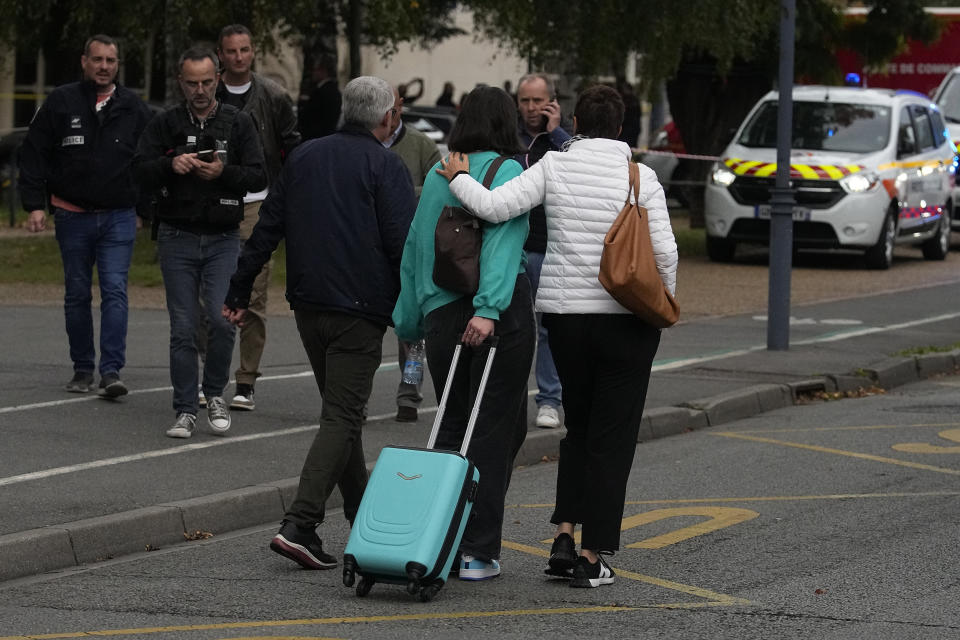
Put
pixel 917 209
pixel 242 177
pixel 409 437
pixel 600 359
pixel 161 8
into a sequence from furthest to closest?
pixel 917 209
pixel 161 8
pixel 409 437
pixel 242 177
pixel 600 359

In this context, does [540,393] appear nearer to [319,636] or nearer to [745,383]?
[745,383]

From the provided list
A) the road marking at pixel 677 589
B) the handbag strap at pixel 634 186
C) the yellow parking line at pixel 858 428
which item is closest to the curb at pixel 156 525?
the yellow parking line at pixel 858 428

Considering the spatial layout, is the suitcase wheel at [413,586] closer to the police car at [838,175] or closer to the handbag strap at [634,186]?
the handbag strap at [634,186]

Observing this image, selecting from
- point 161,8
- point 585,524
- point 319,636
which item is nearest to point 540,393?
point 585,524

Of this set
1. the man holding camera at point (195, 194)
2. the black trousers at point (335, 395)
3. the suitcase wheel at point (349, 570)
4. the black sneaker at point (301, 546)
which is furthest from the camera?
the man holding camera at point (195, 194)

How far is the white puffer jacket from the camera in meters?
6.34

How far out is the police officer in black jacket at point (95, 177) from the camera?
10148 millimetres

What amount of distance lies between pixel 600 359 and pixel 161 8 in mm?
13986

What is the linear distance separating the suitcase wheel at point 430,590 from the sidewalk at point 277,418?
1612 mm

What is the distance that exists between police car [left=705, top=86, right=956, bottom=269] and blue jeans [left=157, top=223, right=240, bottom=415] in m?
12.4

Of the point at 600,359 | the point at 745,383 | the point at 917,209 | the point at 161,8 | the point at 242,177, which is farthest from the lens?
the point at 917,209

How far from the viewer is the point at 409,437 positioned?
970 centimetres

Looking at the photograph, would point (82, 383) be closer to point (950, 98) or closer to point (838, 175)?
point (838, 175)

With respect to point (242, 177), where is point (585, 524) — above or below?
below
